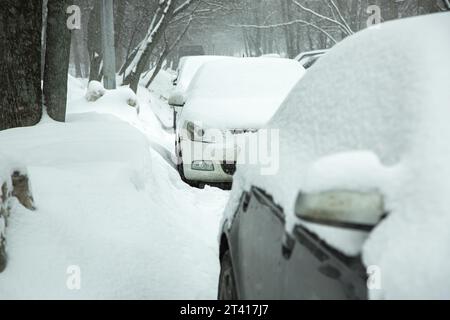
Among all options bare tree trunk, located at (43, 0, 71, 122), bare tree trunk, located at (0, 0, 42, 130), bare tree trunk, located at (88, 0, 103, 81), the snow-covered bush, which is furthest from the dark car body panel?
bare tree trunk, located at (88, 0, 103, 81)

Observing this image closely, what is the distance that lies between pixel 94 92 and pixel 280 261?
27.4ft

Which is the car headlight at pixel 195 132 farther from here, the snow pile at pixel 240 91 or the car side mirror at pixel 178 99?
the car side mirror at pixel 178 99

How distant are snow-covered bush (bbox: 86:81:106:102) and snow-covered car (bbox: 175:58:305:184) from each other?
299 cm

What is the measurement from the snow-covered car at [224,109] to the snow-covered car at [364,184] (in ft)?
10.4

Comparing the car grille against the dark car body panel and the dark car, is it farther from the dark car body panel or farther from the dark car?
the dark car body panel

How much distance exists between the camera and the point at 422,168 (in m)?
1.20

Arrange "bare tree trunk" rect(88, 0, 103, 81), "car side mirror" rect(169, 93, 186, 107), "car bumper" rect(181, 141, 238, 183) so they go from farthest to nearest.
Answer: "bare tree trunk" rect(88, 0, 103, 81)
"car side mirror" rect(169, 93, 186, 107)
"car bumper" rect(181, 141, 238, 183)

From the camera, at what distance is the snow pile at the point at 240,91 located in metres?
5.51

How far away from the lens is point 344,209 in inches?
45.7

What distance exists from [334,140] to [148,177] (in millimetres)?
3027

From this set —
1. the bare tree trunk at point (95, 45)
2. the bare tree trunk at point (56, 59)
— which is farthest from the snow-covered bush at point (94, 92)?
the bare tree trunk at point (95, 45)

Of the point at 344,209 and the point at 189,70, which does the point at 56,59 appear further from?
the point at 189,70

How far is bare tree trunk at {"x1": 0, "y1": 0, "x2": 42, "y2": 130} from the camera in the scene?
469cm
